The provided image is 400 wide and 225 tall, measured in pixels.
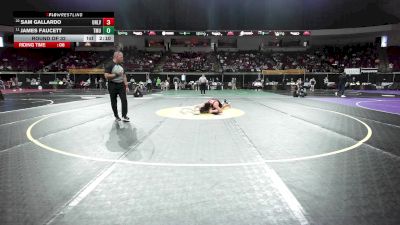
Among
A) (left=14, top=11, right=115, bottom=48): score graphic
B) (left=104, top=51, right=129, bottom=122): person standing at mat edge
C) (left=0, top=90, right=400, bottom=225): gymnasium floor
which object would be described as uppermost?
(left=14, top=11, right=115, bottom=48): score graphic

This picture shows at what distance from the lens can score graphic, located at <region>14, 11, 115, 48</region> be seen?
17969 mm

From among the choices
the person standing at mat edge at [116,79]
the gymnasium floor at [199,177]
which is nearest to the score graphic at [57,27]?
the person standing at mat edge at [116,79]

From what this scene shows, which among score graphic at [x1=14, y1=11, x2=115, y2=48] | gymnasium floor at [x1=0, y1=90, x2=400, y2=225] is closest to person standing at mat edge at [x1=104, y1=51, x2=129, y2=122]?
gymnasium floor at [x1=0, y1=90, x2=400, y2=225]

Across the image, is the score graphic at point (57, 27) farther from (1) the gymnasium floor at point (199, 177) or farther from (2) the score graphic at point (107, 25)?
(1) the gymnasium floor at point (199, 177)

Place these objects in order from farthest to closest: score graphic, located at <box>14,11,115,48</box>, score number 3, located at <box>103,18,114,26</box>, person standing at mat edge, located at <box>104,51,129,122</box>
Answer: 1. score number 3, located at <box>103,18,114,26</box>
2. score graphic, located at <box>14,11,115,48</box>
3. person standing at mat edge, located at <box>104,51,129,122</box>

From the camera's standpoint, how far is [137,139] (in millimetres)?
5984

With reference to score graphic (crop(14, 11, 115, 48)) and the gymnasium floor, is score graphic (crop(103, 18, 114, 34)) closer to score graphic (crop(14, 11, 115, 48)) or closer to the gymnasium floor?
score graphic (crop(14, 11, 115, 48))

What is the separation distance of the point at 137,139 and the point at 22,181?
264 centimetres

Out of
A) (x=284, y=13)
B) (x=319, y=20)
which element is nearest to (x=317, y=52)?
(x=319, y=20)

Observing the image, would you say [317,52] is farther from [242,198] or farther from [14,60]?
[242,198]

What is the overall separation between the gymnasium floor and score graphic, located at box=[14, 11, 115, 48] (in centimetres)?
1267

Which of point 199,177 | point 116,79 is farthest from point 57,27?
point 199,177

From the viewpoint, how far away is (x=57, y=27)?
1805 cm

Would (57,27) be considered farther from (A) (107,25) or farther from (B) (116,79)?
(B) (116,79)
